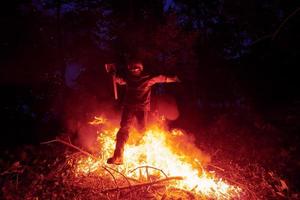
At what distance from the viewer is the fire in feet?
18.8

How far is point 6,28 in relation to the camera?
28.9ft

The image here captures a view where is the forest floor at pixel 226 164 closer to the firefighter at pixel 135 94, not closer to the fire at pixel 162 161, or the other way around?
the fire at pixel 162 161

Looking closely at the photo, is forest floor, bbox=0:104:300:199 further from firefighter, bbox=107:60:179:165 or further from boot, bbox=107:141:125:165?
firefighter, bbox=107:60:179:165

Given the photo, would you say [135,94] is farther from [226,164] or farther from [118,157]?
[226,164]

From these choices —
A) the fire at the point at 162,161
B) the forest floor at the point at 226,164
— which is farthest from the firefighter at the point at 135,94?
the forest floor at the point at 226,164

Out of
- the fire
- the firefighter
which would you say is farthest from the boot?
the fire

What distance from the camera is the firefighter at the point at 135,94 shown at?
6358mm

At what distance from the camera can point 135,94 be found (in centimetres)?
665

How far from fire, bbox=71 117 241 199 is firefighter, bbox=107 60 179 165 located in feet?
1.73

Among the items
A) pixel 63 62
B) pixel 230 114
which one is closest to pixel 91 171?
pixel 63 62

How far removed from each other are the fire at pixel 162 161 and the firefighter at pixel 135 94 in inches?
20.8

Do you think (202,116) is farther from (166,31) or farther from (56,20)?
(56,20)

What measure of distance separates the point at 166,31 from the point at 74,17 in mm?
4157

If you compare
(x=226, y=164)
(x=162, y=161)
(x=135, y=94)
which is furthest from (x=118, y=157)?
(x=226, y=164)
